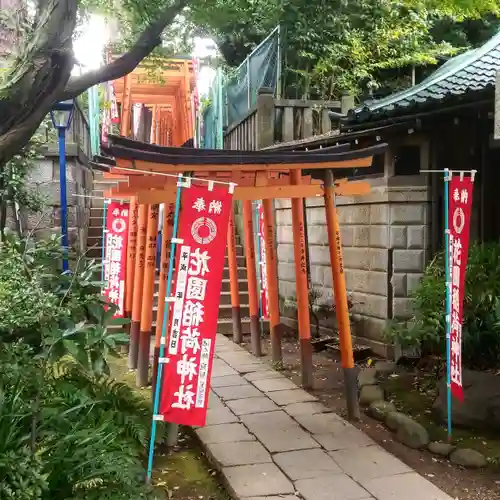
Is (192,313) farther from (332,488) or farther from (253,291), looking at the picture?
(253,291)

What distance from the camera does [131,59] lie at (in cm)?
509

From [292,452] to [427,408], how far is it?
216 cm

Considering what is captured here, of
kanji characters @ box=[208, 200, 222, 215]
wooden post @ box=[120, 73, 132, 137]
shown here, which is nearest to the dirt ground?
kanji characters @ box=[208, 200, 222, 215]

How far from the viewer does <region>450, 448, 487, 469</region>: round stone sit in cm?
539

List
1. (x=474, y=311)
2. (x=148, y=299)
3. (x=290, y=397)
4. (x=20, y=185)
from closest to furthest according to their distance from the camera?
(x=290, y=397) < (x=474, y=311) < (x=148, y=299) < (x=20, y=185)

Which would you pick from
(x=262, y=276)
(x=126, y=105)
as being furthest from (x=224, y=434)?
(x=126, y=105)

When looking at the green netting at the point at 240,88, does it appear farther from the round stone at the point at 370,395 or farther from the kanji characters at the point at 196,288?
the kanji characters at the point at 196,288

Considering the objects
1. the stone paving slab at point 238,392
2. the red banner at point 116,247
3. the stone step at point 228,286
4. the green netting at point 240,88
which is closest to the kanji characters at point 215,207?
the stone paving slab at point 238,392

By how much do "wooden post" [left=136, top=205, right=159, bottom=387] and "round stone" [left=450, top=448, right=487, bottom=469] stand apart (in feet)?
13.5

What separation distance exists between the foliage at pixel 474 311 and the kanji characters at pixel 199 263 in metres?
3.81

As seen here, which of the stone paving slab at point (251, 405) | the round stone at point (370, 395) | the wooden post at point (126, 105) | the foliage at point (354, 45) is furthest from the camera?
the wooden post at point (126, 105)

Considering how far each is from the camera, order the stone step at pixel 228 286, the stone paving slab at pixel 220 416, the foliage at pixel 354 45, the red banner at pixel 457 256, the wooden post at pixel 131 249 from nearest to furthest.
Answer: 1. the red banner at pixel 457 256
2. the stone paving slab at pixel 220 416
3. the wooden post at pixel 131 249
4. the stone step at pixel 228 286
5. the foliage at pixel 354 45

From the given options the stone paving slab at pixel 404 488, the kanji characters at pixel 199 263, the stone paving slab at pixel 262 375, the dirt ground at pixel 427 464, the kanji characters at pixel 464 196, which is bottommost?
the dirt ground at pixel 427 464

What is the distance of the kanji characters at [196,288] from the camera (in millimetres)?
5051
